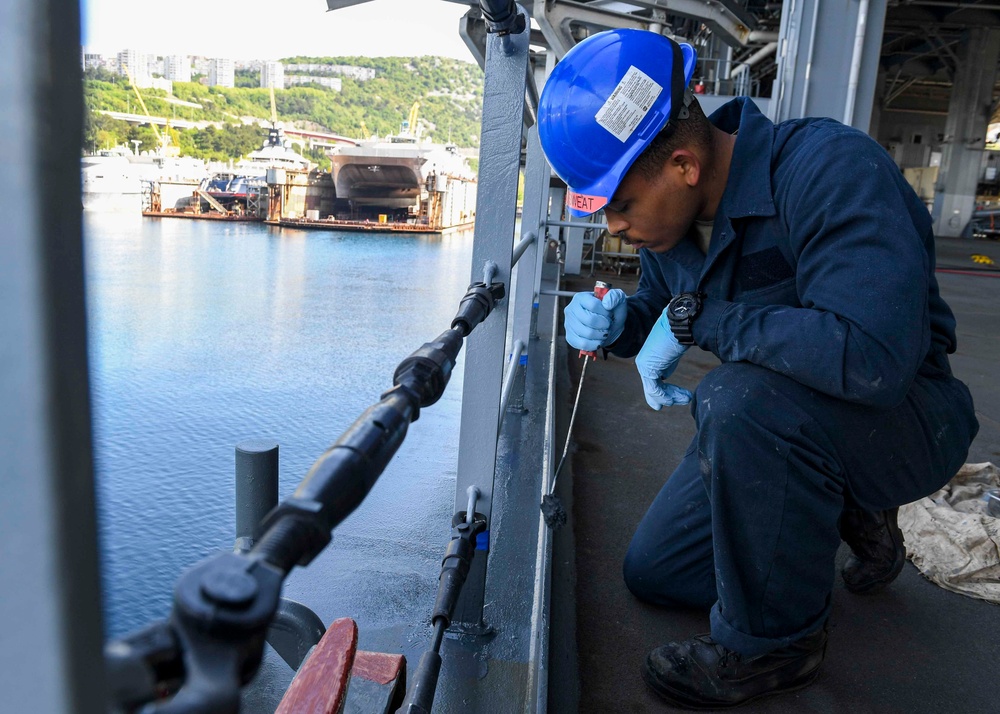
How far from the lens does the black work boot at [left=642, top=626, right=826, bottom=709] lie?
4.15 feet

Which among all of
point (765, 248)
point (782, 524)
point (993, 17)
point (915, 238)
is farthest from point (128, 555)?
point (993, 17)

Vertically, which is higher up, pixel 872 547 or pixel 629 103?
pixel 629 103

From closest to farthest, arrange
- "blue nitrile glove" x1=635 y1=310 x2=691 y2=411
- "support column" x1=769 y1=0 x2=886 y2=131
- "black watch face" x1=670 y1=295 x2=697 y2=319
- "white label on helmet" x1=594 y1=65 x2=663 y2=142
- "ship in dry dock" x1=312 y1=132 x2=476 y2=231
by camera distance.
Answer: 1. "white label on helmet" x1=594 y1=65 x2=663 y2=142
2. "black watch face" x1=670 y1=295 x2=697 y2=319
3. "blue nitrile glove" x1=635 y1=310 x2=691 y2=411
4. "support column" x1=769 y1=0 x2=886 y2=131
5. "ship in dry dock" x1=312 y1=132 x2=476 y2=231

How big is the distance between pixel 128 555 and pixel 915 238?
158 cm

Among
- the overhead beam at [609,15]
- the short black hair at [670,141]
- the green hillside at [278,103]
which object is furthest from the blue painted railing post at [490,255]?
the overhead beam at [609,15]

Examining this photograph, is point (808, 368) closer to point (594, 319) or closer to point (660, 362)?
point (660, 362)

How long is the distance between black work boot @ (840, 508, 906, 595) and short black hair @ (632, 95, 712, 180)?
84 centimetres

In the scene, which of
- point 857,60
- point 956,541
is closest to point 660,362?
point 956,541

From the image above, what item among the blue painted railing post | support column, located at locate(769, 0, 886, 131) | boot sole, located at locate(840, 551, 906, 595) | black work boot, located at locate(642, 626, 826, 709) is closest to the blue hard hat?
the blue painted railing post

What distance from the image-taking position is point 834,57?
4250mm

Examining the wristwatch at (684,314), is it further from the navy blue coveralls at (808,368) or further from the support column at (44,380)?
the support column at (44,380)

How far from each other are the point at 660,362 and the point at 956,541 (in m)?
0.92

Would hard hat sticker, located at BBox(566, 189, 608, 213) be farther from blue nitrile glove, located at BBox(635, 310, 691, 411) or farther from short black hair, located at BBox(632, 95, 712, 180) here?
blue nitrile glove, located at BBox(635, 310, 691, 411)

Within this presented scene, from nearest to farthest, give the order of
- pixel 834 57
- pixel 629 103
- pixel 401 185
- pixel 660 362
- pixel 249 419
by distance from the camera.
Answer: pixel 629 103, pixel 660 362, pixel 249 419, pixel 834 57, pixel 401 185
